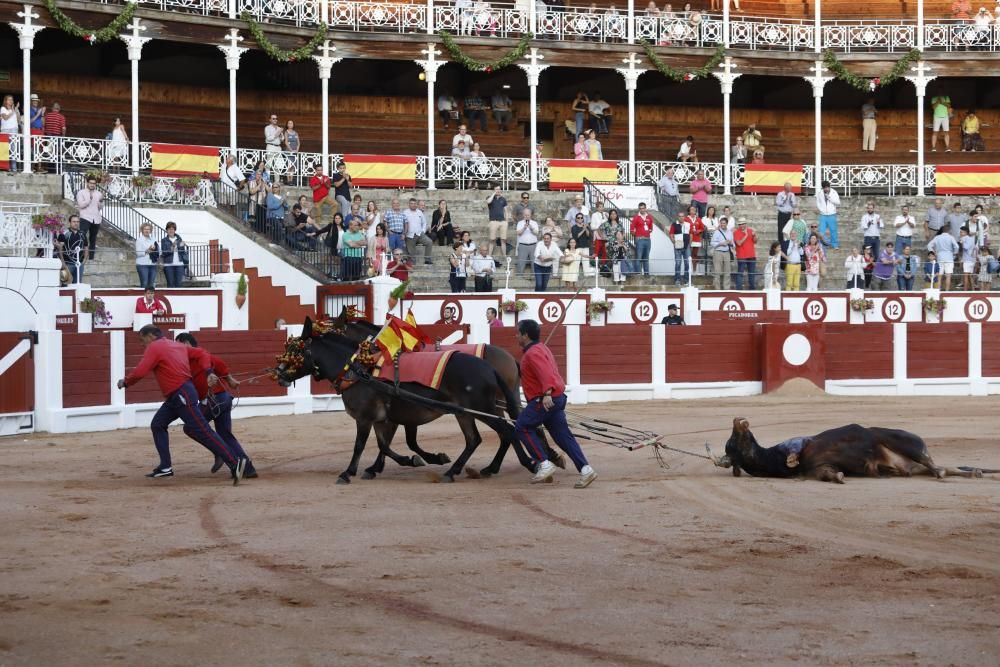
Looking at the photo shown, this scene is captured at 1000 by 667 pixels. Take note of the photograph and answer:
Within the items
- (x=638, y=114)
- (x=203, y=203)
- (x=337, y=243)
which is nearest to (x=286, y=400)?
(x=337, y=243)

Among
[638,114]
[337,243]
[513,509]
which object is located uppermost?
[638,114]

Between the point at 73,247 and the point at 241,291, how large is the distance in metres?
2.53

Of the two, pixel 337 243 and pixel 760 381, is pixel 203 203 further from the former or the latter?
pixel 760 381

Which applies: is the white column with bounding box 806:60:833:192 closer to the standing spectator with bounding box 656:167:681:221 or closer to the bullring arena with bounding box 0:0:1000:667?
the bullring arena with bounding box 0:0:1000:667

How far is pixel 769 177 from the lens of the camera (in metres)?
31.8

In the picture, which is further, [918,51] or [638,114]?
[638,114]

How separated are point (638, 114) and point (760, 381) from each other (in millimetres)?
14656

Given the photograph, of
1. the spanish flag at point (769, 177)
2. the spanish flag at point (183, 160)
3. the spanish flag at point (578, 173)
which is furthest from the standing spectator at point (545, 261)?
the spanish flag at point (769, 177)

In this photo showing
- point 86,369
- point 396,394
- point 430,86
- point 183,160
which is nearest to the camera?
point 396,394

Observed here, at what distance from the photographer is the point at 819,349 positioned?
22703 millimetres

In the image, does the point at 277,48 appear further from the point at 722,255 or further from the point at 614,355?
the point at 614,355

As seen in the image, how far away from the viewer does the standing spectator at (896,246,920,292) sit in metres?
26.6

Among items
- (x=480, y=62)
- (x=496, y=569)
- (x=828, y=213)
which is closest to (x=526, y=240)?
(x=828, y=213)

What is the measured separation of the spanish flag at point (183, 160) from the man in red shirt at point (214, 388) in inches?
564
